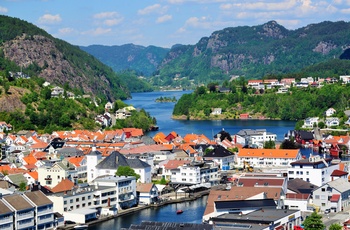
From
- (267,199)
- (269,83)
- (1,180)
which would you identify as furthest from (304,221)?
(269,83)

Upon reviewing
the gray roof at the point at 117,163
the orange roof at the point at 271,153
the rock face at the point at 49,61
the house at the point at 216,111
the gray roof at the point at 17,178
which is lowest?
the gray roof at the point at 17,178

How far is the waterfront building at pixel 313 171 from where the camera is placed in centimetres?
2267

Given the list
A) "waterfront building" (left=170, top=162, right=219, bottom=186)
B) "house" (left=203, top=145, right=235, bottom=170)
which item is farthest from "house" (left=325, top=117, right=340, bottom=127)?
"waterfront building" (left=170, top=162, right=219, bottom=186)

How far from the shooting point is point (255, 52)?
475 feet

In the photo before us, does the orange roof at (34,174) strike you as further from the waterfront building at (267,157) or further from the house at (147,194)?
the waterfront building at (267,157)

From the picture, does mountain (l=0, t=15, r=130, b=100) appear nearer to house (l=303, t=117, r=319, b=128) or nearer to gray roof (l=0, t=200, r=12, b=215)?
house (l=303, t=117, r=319, b=128)

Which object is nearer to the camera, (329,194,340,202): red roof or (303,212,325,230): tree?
(303,212,325,230): tree

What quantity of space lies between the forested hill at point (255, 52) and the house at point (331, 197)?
299ft

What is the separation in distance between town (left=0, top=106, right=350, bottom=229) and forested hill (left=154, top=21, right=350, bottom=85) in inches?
3240

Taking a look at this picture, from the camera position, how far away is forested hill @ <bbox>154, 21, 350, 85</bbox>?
126m

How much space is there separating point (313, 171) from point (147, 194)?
544cm

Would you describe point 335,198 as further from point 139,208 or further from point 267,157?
point 267,157

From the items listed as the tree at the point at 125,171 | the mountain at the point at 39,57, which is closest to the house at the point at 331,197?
the tree at the point at 125,171

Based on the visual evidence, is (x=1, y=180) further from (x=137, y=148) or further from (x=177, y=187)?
(x=137, y=148)
